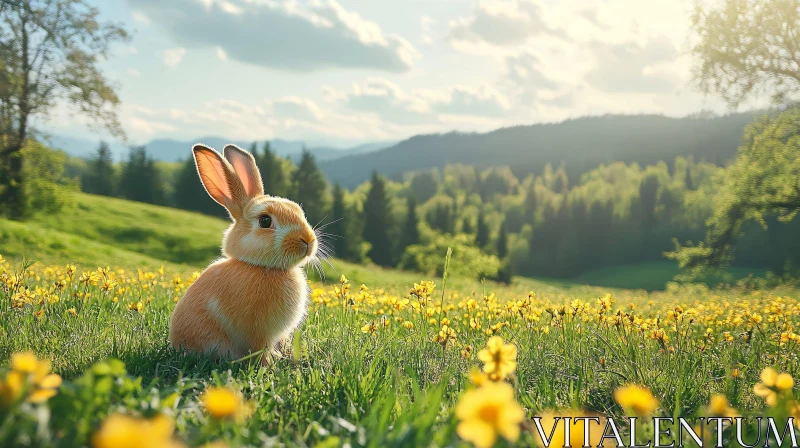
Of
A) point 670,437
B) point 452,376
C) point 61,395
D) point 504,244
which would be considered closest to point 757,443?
point 670,437

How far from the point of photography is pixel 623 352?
12.6ft

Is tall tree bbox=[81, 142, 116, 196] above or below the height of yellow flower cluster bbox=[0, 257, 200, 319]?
above

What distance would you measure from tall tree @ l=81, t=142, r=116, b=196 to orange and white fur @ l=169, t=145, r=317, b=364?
286 feet

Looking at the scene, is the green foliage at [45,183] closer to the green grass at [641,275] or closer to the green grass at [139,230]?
the green grass at [139,230]

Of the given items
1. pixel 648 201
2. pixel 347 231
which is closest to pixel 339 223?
pixel 347 231

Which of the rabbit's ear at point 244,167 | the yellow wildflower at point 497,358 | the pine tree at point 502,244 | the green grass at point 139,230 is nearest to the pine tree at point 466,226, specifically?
the pine tree at point 502,244

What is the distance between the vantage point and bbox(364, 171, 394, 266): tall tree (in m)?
73.8

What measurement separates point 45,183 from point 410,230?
→ 5021 cm

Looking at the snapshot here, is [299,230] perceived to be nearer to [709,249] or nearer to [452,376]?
[452,376]

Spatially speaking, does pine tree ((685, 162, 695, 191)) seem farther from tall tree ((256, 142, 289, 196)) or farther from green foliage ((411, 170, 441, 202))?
tall tree ((256, 142, 289, 196))

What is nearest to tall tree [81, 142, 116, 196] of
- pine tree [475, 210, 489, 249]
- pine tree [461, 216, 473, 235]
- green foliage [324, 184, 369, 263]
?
green foliage [324, 184, 369, 263]

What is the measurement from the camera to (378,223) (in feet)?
244

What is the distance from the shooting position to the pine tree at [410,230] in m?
74.6

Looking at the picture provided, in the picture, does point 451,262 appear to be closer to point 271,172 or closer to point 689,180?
point 271,172
